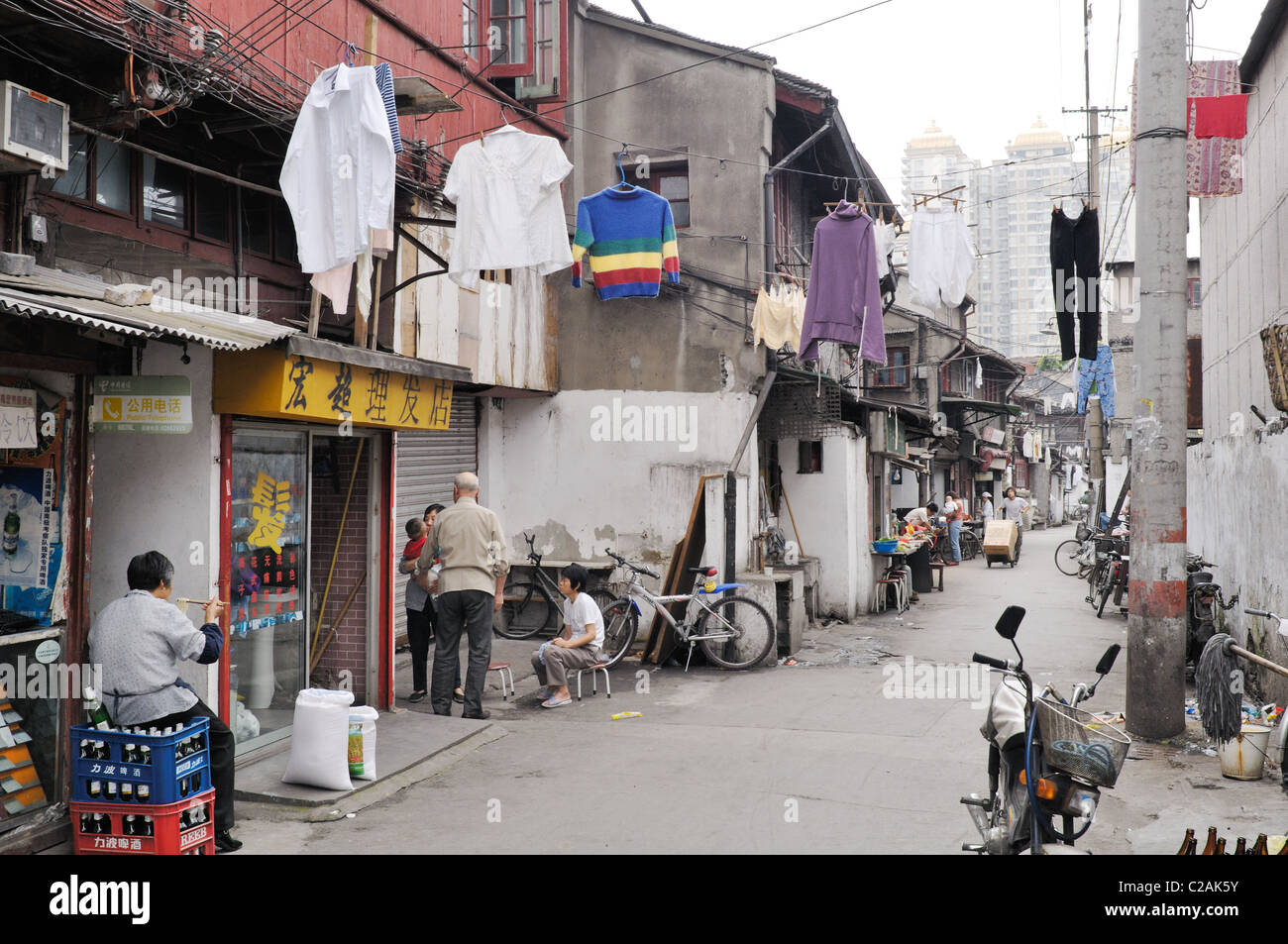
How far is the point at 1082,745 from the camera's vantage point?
4.58 m

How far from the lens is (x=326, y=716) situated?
681 cm

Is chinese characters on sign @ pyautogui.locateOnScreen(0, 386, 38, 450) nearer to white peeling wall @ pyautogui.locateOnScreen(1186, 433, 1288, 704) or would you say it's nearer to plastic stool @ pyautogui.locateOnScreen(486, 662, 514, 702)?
plastic stool @ pyautogui.locateOnScreen(486, 662, 514, 702)

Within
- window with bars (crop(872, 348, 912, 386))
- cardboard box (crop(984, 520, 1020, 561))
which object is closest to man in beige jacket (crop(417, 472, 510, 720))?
cardboard box (crop(984, 520, 1020, 561))

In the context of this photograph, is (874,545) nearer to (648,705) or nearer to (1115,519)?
(1115,519)

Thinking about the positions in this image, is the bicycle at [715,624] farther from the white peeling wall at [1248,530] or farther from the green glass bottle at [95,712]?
the green glass bottle at [95,712]

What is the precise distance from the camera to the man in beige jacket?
8.87 m

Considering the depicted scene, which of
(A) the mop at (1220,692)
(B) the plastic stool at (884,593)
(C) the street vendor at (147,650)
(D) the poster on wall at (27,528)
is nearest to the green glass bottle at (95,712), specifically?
(C) the street vendor at (147,650)

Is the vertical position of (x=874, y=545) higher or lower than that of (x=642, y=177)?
lower

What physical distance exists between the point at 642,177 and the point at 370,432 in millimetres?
6753

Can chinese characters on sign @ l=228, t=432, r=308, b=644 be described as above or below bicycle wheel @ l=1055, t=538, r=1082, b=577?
above

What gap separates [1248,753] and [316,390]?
287 inches

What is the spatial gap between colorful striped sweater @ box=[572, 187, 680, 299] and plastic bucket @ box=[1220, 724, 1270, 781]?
8.12 meters

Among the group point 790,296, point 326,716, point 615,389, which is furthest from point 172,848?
point 790,296

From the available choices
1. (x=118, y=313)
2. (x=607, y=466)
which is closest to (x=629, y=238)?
(x=607, y=466)
